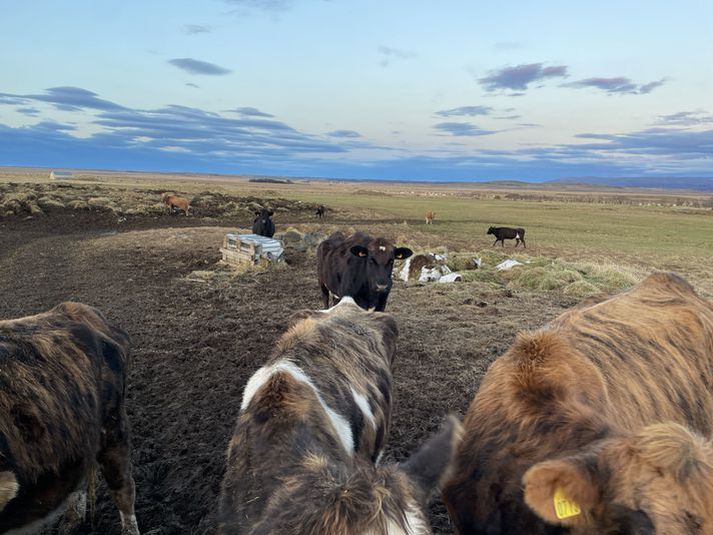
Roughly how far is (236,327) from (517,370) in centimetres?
808

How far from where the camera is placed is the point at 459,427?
2.43 m

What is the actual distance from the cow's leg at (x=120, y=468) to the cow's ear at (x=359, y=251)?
6.42 metres

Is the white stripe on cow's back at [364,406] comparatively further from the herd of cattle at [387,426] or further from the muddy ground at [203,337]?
the muddy ground at [203,337]

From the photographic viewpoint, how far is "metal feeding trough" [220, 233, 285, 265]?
1745cm

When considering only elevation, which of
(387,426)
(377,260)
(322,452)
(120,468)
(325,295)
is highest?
(322,452)

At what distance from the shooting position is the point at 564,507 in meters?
2.32

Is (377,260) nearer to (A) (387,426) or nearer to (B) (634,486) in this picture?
(A) (387,426)

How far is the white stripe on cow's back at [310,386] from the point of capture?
311 centimetres

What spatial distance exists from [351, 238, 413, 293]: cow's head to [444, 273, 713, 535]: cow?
521 centimetres

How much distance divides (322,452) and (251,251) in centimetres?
1531

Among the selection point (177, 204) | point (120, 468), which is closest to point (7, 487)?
point (120, 468)

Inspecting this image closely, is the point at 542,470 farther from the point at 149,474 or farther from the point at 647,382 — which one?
the point at 149,474

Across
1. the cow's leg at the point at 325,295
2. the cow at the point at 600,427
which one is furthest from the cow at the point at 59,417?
the cow's leg at the point at 325,295

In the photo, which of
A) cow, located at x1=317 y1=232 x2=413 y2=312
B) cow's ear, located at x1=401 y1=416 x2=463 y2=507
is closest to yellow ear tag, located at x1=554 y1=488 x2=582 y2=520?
cow's ear, located at x1=401 y1=416 x2=463 y2=507
